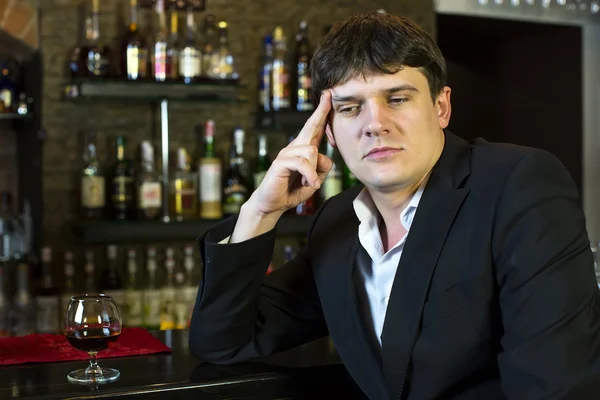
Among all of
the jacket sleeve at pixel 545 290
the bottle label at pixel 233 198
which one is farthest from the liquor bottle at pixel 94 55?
the jacket sleeve at pixel 545 290

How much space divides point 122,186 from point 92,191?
0.10 m

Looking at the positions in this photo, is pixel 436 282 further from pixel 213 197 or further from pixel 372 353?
pixel 213 197

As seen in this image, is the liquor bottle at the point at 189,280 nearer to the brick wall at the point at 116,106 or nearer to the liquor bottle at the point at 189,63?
the brick wall at the point at 116,106

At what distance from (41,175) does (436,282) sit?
77.8 inches

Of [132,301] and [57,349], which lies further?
[132,301]

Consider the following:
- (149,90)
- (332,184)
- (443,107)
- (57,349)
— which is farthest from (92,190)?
(443,107)

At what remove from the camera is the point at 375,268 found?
142 cm

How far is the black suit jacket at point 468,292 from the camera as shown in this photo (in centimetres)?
113

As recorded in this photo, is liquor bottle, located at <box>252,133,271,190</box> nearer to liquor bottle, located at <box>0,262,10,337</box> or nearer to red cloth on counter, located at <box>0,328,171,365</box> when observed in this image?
liquor bottle, located at <box>0,262,10,337</box>

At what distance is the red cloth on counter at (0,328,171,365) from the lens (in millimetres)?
1509

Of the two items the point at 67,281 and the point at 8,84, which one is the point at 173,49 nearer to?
the point at 8,84

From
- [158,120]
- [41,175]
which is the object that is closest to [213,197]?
[158,120]

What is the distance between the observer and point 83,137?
9.60 ft

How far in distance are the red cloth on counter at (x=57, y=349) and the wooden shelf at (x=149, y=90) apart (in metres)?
1.26
